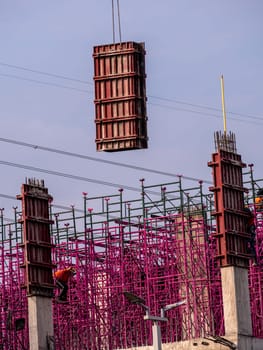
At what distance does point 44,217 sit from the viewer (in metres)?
73.4

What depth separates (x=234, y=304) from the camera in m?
69.4

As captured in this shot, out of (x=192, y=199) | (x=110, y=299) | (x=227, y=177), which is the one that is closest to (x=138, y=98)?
(x=227, y=177)

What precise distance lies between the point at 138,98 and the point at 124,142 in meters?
1.60

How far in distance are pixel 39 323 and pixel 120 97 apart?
22.3 m

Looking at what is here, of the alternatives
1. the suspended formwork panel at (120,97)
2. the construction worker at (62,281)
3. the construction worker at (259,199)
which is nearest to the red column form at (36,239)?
the construction worker at (62,281)

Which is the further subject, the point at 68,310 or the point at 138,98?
the point at 68,310

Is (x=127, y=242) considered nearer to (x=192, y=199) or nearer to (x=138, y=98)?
(x=192, y=199)

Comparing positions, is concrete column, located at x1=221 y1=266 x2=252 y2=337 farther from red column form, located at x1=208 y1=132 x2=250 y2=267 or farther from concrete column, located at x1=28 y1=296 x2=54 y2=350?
concrete column, located at x1=28 y1=296 x2=54 y2=350

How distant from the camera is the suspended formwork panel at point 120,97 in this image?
50250 mm

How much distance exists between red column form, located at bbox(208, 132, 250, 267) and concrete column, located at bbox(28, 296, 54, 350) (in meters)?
9.00

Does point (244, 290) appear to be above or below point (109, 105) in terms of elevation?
below

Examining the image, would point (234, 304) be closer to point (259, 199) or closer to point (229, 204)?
point (229, 204)

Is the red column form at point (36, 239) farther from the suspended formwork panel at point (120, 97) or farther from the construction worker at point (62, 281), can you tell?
the suspended formwork panel at point (120, 97)

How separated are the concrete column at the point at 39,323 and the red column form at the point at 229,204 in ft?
29.5
